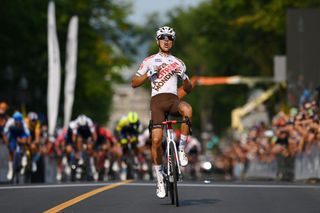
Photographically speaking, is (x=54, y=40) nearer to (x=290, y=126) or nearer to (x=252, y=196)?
(x=290, y=126)

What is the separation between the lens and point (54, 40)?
3903cm

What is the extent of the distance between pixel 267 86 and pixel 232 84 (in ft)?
18.6

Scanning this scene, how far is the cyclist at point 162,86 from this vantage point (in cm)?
1532

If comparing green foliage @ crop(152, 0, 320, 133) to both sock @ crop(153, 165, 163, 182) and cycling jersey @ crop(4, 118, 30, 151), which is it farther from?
sock @ crop(153, 165, 163, 182)

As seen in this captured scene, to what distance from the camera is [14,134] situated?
27.1m

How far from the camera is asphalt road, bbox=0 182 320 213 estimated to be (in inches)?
571

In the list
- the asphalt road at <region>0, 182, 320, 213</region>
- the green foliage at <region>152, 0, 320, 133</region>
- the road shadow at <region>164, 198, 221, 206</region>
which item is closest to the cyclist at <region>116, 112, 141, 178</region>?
the asphalt road at <region>0, 182, 320, 213</region>

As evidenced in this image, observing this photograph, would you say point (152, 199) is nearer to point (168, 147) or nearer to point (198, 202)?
point (198, 202)

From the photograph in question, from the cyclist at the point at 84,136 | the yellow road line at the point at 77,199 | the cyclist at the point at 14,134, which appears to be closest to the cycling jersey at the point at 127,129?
the cyclist at the point at 84,136

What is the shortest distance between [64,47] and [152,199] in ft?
144

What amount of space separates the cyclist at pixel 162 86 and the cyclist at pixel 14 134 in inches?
458

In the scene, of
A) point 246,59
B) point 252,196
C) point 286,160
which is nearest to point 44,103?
point 246,59

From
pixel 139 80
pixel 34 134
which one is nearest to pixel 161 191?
pixel 139 80

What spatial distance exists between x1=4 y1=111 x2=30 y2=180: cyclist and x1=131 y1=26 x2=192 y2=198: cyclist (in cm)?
1163
